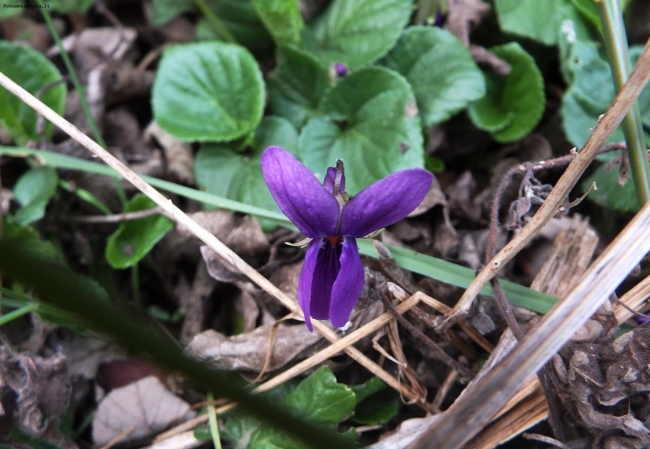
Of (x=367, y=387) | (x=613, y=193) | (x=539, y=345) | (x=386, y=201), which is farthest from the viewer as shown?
(x=613, y=193)

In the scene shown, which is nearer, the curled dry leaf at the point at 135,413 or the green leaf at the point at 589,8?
the curled dry leaf at the point at 135,413

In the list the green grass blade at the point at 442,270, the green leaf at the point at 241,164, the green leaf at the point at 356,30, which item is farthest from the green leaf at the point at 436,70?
the green grass blade at the point at 442,270

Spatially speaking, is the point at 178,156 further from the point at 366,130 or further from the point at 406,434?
the point at 406,434

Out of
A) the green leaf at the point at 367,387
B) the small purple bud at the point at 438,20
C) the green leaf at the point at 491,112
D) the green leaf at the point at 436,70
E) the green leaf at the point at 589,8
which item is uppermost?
the green leaf at the point at 589,8

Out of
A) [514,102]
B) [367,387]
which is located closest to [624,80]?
[514,102]

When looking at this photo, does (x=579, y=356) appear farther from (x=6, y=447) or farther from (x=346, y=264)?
(x=6, y=447)

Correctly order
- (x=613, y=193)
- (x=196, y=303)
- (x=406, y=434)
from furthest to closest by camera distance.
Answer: (x=196, y=303)
(x=613, y=193)
(x=406, y=434)

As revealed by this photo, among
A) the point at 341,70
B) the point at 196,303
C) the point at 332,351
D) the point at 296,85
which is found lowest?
the point at 196,303

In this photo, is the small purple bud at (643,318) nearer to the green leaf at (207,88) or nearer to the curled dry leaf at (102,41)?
the green leaf at (207,88)
